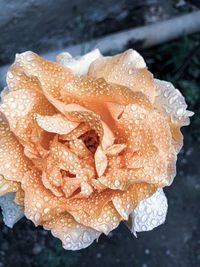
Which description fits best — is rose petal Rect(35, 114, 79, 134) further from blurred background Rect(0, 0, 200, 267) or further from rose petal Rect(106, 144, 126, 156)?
blurred background Rect(0, 0, 200, 267)

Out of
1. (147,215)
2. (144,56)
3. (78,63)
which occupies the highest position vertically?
(78,63)

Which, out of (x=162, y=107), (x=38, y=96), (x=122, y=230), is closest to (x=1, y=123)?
(x=38, y=96)

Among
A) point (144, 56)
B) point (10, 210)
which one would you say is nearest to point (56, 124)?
point (10, 210)

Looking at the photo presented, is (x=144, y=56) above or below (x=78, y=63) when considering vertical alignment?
below

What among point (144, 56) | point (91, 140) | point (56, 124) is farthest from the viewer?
point (144, 56)

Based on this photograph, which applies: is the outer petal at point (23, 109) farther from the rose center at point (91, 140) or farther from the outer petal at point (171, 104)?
the outer petal at point (171, 104)

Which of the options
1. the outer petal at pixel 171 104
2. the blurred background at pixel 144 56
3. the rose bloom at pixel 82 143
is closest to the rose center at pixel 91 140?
the rose bloom at pixel 82 143

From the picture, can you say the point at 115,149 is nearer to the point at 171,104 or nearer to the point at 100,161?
the point at 100,161
